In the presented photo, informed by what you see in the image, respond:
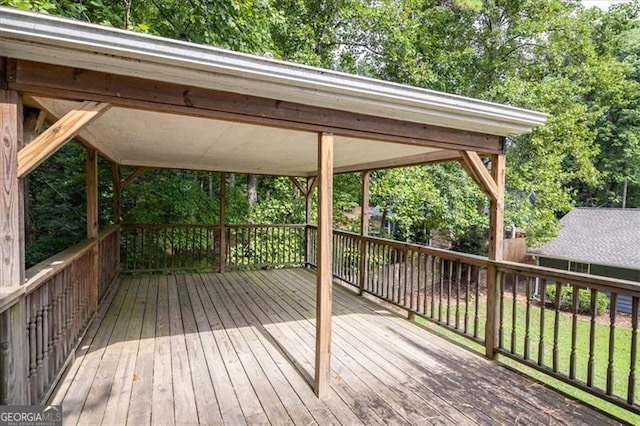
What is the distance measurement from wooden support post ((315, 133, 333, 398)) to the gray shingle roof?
12.6 m

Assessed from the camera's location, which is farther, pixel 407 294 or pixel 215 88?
pixel 407 294

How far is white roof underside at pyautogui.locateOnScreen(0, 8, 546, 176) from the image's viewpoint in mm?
1717

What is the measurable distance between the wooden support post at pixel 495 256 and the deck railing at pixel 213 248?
4770 millimetres

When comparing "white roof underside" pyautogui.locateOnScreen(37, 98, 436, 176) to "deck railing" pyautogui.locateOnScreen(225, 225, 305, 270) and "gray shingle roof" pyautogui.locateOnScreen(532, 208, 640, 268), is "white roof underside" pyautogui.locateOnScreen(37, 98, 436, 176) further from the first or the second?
"gray shingle roof" pyautogui.locateOnScreen(532, 208, 640, 268)

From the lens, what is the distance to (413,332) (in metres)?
3.91

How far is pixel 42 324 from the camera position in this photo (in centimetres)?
228

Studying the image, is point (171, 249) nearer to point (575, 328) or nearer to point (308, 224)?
point (308, 224)

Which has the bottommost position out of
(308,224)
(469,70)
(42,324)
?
(42,324)

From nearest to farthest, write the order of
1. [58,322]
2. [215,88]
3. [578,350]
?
[215,88], [58,322], [578,350]

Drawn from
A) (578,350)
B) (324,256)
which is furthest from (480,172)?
(578,350)

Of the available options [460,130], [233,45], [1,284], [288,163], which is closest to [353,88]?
[460,130]

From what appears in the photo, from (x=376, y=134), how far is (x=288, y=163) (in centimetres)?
318

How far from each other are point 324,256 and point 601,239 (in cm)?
1504

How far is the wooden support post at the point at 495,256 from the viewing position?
329cm
